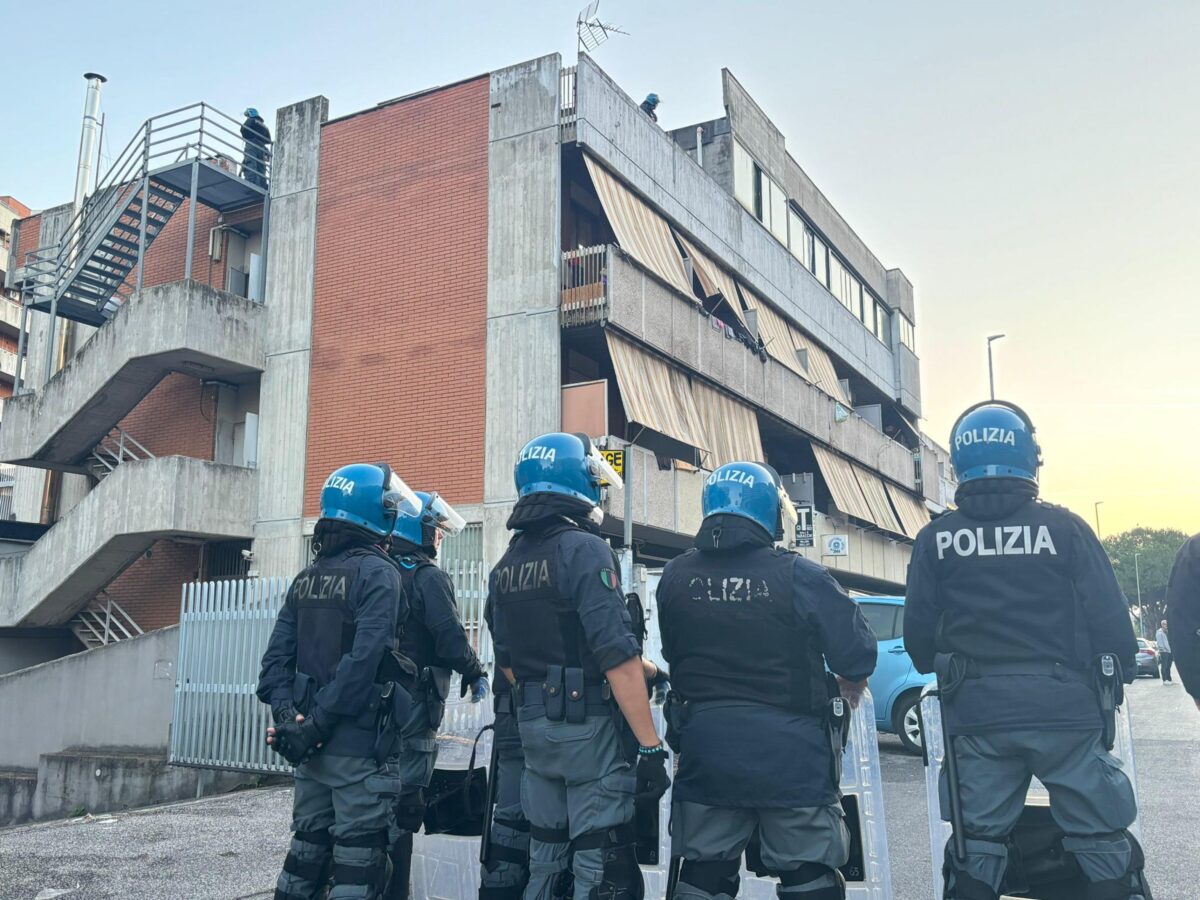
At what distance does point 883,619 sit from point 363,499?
25.4ft

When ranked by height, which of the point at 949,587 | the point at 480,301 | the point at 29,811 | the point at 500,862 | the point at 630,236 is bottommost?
the point at 29,811

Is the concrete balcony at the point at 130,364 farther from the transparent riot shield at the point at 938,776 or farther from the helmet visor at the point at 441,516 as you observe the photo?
the transparent riot shield at the point at 938,776

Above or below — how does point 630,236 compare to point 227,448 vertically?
above

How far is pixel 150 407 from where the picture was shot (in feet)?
65.4

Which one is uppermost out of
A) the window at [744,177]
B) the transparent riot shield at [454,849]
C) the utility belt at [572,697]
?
the window at [744,177]

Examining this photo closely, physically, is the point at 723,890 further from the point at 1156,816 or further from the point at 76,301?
the point at 76,301

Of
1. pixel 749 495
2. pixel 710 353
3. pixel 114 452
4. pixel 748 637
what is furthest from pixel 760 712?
pixel 114 452

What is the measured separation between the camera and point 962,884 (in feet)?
11.8

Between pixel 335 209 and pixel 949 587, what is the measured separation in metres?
16.0

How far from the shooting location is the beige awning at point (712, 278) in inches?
765

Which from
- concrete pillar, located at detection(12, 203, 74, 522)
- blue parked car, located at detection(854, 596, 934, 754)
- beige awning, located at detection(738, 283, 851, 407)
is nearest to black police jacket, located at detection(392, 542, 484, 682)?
blue parked car, located at detection(854, 596, 934, 754)

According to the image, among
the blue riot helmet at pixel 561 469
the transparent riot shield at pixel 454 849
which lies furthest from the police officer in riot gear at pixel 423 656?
the blue riot helmet at pixel 561 469

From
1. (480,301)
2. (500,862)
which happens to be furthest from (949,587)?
(480,301)

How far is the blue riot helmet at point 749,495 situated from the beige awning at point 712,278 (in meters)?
Answer: 15.7
